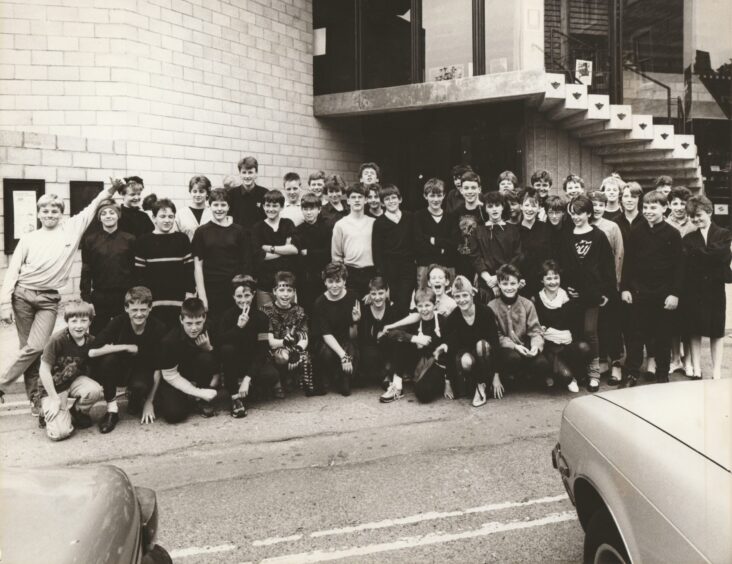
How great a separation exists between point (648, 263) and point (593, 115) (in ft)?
20.2

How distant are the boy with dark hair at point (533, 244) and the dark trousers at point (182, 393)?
3.25m

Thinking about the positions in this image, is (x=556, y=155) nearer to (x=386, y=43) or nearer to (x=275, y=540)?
(x=386, y=43)

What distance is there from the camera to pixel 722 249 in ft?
21.1

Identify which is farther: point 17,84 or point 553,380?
point 17,84

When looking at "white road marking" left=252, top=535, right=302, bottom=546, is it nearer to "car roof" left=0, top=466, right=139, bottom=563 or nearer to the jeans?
"car roof" left=0, top=466, right=139, bottom=563

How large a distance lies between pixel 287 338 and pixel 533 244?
106 inches

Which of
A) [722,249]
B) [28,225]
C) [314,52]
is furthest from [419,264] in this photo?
[314,52]

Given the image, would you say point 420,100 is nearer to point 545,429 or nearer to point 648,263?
point 648,263

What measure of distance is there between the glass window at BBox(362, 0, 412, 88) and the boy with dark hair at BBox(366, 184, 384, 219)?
6800 mm

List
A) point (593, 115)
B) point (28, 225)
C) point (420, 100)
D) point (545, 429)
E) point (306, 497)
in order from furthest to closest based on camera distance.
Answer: point (420, 100) → point (593, 115) → point (28, 225) → point (545, 429) → point (306, 497)

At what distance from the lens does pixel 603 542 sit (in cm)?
241

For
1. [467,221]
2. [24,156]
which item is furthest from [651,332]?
[24,156]

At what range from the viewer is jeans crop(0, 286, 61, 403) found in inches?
228

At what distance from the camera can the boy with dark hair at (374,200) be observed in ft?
24.0
